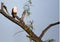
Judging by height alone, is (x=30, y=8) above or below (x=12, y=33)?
above

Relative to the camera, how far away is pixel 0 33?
44.2 inches

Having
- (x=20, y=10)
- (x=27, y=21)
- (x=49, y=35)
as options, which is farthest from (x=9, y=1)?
(x=49, y=35)

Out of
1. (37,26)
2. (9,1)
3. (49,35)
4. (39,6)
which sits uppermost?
(9,1)

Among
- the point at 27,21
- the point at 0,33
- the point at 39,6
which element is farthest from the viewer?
the point at 39,6

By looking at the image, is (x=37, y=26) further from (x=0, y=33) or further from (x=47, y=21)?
(x=0, y=33)

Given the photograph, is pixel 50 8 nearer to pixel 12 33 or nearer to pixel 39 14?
pixel 39 14

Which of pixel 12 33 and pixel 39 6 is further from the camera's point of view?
pixel 39 6

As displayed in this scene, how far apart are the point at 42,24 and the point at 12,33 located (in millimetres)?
312

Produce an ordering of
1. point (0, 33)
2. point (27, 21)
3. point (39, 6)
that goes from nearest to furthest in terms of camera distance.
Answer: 1. point (0, 33)
2. point (27, 21)
3. point (39, 6)

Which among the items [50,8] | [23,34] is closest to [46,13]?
[50,8]

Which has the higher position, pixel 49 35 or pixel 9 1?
pixel 9 1

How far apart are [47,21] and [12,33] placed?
37cm

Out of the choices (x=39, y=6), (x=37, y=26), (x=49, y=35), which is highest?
(x=39, y=6)

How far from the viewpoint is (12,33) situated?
46.1 inches
